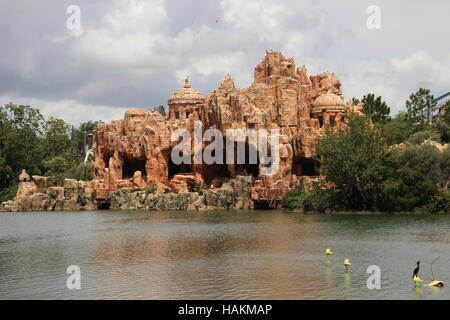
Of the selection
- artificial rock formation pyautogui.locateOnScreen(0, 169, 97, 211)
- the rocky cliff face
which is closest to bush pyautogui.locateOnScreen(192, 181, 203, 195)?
the rocky cliff face

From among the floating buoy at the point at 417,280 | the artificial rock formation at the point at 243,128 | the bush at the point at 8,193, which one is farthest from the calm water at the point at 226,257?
Result: the bush at the point at 8,193

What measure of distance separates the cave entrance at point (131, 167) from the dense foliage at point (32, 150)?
7.43m

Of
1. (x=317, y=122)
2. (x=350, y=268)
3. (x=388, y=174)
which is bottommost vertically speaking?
(x=350, y=268)

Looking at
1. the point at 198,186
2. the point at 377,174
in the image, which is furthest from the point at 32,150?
the point at 377,174

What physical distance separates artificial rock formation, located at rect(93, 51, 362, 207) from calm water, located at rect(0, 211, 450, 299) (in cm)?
1362

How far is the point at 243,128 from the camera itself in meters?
58.5

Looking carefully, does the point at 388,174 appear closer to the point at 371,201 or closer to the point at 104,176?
the point at 371,201

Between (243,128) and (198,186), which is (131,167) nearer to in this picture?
(198,186)

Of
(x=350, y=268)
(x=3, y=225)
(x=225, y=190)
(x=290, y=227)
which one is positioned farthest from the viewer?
(x=225, y=190)

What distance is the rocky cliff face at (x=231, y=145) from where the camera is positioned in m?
58.6

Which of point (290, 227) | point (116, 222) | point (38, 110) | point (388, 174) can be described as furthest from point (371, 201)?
point (38, 110)

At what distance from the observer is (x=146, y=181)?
2618 inches

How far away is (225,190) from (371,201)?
13.6m

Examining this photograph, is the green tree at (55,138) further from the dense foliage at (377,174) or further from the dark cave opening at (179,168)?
the dense foliage at (377,174)
